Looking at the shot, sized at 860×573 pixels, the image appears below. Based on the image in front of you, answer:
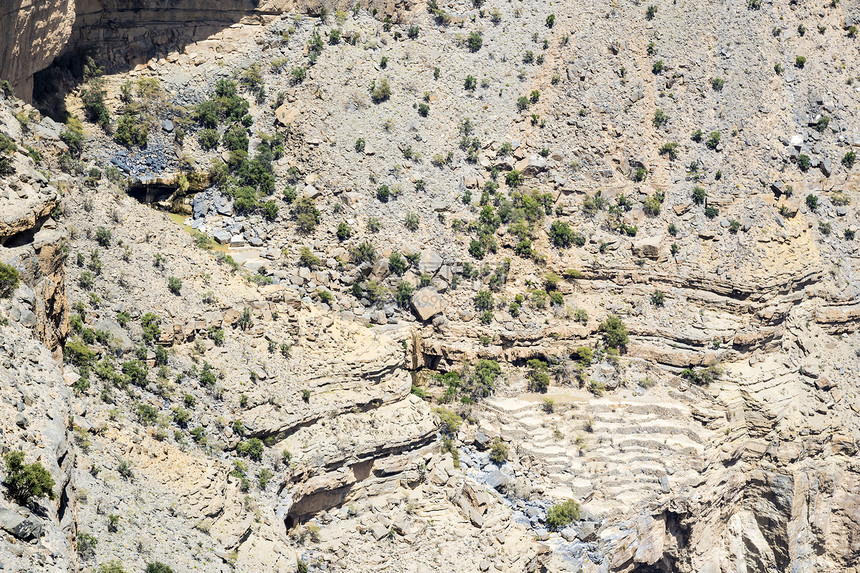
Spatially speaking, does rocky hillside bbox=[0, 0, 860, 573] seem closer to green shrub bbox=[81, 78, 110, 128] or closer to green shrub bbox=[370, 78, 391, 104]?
green shrub bbox=[81, 78, 110, 128]

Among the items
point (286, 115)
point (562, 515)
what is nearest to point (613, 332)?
point (562, 515)

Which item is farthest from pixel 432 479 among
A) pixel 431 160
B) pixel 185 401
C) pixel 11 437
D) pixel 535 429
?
pixel 11 437

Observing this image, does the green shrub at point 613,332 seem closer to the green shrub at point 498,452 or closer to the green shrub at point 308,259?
the green shrub at point 498,452

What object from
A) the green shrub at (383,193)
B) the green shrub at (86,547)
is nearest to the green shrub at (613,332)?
the green shrub at (383,193)

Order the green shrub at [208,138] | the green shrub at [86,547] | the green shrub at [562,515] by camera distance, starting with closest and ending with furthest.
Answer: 1. the green shrub at [86,547]
2. the green shrub at [562,515]
3. the green shrub at [208,138]

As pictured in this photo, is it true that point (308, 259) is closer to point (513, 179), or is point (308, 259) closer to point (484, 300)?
point (484, 300)

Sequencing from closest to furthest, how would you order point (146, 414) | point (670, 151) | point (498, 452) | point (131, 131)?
point (146, 414) → point (498, 452) → point (131, 131) → point (670, 151)

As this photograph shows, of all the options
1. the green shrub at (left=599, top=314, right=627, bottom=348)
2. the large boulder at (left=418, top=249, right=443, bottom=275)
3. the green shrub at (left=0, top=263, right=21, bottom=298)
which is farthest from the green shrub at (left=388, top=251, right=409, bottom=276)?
the green shrub at (left=0, top=263, right=21, bottom=298)
